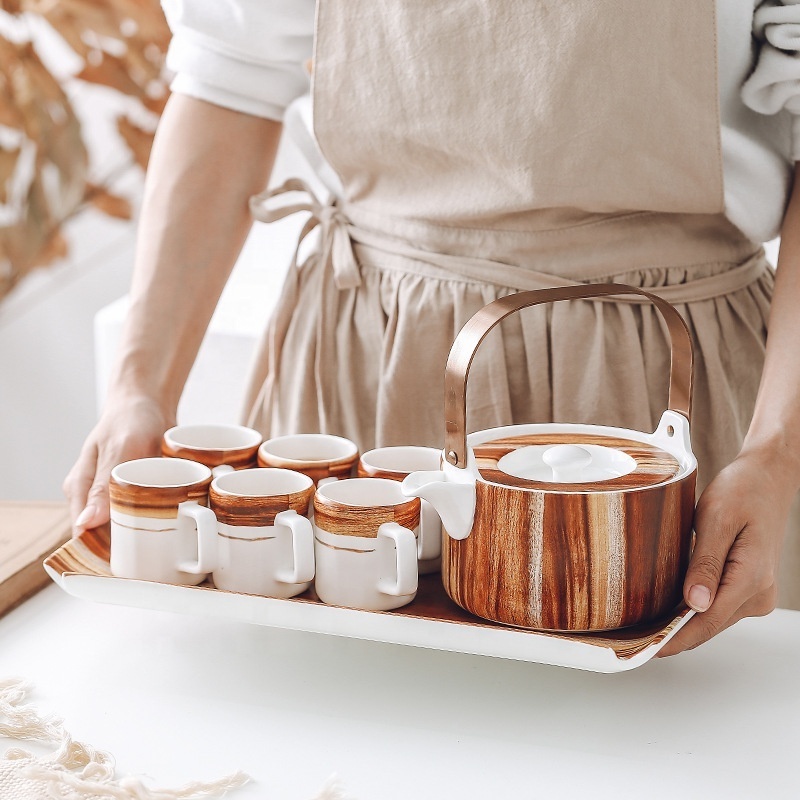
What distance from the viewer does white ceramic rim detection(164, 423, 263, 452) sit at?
0.89 metres

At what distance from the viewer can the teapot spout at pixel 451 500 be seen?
26.5 inches

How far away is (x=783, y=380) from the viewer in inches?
32.5

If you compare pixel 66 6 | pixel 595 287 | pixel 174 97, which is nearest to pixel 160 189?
pixel 174 97

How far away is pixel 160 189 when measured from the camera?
109cm

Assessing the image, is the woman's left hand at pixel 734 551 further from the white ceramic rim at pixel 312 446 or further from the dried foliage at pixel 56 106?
the dried foliage at pixel 56 106

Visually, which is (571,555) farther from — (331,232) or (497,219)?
(331,232)

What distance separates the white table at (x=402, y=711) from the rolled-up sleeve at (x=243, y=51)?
552mm

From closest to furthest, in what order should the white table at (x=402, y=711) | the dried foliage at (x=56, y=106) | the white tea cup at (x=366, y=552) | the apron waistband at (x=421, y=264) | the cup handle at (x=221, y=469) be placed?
the white table at (x=402, y=711) < the white tea cup at (x=366, y=552) < the cup handle at (x=221, y=469) < the apron waistband at (x=421, y=264) < the dried foliage at (x=56, y=106)

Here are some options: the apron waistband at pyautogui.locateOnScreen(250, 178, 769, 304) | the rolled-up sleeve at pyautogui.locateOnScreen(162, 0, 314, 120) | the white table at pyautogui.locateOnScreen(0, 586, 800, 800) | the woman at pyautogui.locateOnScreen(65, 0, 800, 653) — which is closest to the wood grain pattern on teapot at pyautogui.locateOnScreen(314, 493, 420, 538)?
the white table at pyautogui.locateOnScreen(0, 586, 800, 800)

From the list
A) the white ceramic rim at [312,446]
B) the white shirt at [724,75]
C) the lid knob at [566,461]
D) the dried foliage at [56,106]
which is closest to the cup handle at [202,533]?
the white ceramic rim at [312,446]

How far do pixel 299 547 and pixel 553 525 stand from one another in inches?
7.3

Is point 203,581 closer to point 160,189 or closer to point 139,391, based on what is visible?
point 139,391

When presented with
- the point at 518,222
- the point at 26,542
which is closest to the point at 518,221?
the point at 518,222

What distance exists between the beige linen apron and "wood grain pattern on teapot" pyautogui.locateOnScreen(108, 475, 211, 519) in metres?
0.29
